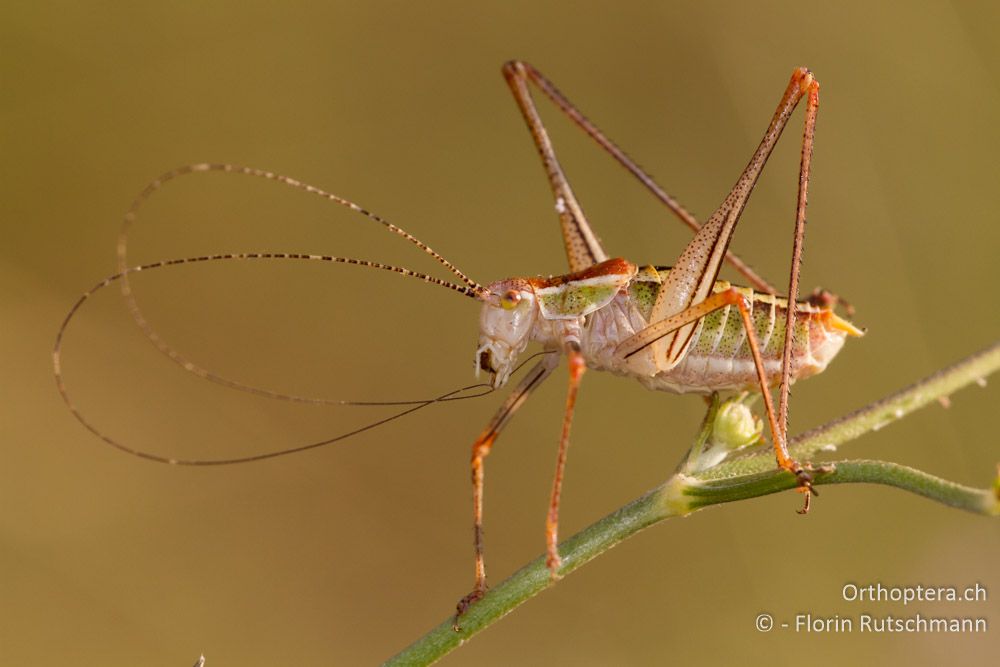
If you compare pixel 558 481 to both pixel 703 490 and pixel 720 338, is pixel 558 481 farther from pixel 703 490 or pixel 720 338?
pixel 720 338

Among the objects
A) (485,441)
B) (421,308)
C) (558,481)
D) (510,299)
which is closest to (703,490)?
(558,481)

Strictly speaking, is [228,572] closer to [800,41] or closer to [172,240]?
[172,240]

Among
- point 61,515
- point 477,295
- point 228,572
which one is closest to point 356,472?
point 228,572

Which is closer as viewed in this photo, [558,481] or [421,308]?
[558,481]

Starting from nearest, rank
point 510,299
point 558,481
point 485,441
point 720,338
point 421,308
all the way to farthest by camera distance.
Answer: point 558,481, point 485,441, point 720,338, point 510,299, point 421,308

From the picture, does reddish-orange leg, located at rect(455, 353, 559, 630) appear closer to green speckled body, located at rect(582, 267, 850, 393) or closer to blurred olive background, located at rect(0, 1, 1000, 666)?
green speckled body, located at rect(582, 267, 850, 393)

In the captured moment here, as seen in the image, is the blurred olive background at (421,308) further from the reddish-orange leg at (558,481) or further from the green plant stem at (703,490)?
the green plant stem at (703,490)
